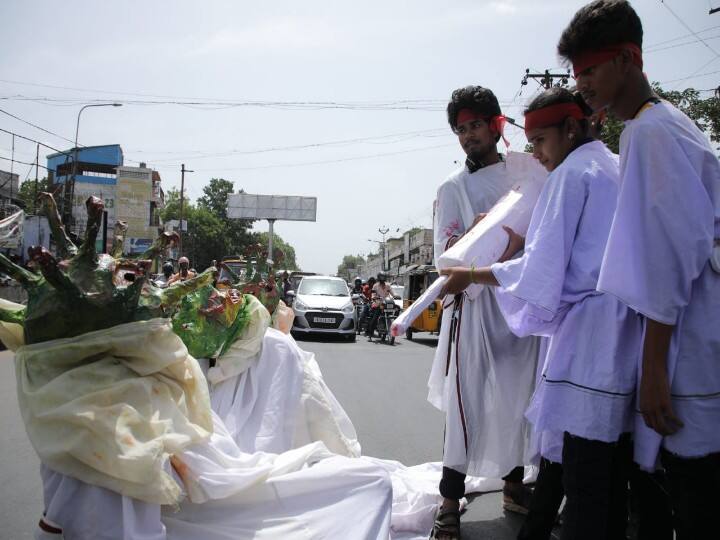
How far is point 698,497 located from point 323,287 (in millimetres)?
14264

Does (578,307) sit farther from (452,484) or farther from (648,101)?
(452,484)

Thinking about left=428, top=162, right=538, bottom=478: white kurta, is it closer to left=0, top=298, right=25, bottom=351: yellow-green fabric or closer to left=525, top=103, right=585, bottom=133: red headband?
left=525, top=103, right=585, bottom=133: red headband

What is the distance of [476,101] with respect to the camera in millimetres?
3061

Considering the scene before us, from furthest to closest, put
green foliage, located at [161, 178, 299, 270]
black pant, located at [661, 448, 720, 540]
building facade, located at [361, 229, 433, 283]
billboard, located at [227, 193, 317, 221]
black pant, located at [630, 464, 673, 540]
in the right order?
building facade, located at [361, 229, 433, 283], green foliage, located at [161, 178, 299, 270], billboard, located at [227, 193, 317, 221], black pant, located at [630, 464, 673, 540], black pant, located at [661, 448, 720, 540]

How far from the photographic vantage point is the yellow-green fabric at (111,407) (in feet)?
5.15

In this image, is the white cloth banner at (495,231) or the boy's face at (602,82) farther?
the white cloth banner at (495,231)

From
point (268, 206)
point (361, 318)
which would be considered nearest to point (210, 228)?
point (268, 206)

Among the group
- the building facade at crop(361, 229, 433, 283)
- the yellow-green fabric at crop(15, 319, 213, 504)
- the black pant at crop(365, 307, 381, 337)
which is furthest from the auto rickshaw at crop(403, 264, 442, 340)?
the building facade at crop(361, 229, 433, 283)

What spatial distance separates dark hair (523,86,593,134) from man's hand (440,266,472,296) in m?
0.72

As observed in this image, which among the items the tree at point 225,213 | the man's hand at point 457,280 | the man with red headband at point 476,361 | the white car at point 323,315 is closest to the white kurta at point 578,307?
the man's hand at point 457,280

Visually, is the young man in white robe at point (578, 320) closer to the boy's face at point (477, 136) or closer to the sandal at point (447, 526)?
the boy's face at point (477, 136)

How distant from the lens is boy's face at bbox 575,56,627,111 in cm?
173

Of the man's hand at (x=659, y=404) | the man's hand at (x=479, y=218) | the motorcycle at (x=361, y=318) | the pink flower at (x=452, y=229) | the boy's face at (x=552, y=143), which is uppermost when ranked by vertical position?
the boy's face at (x=552, y=143)

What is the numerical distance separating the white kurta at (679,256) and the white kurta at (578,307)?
0.19 metres
